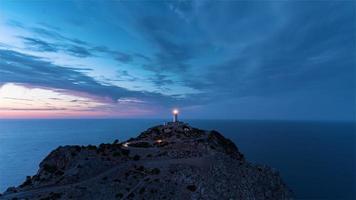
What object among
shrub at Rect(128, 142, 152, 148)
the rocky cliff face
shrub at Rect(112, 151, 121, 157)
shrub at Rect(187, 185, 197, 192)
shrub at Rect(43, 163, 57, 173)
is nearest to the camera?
the rocky cliff face

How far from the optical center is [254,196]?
5166 centimetres

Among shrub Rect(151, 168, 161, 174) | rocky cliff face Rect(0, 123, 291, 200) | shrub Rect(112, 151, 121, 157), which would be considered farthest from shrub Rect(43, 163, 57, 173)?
shrub Rect(151, 168, 161, 174)

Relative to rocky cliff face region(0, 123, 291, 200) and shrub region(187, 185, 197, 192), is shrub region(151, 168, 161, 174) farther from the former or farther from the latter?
shrub region(187, 185, 197, 192)

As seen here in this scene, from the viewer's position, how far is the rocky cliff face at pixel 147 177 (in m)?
46.2

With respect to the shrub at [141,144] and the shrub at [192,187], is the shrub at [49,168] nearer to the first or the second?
the shrub at [141,144]

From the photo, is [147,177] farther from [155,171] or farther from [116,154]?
[116,154]

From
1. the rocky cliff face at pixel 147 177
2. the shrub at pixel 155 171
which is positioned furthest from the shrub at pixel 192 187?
the shrub at pixel 155 171

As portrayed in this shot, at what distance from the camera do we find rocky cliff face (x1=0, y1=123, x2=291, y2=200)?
46.2 m

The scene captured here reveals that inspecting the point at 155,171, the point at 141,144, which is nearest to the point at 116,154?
the point at 155,171

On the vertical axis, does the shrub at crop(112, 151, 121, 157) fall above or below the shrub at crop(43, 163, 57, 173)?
above

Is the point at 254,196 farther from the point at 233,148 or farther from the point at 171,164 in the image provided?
the point at 233,148

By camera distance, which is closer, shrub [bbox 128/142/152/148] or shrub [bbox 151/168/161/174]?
shrub [bbox 151/168/161/174]

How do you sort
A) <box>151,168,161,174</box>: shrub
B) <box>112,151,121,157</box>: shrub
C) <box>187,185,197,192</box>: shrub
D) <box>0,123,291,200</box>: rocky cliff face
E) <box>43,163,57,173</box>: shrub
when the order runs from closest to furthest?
<box>0,123,291,200</box>: rocky cliff face < <box>187,185,197,192</box>: shrub < <box>151,168,161,174</box>: shrub < <box>43,163,57,173</box>: shrub < <box>112,151,121,157</box>: shrub

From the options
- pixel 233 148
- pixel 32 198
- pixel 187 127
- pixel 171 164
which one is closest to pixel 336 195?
pixel 233 148
